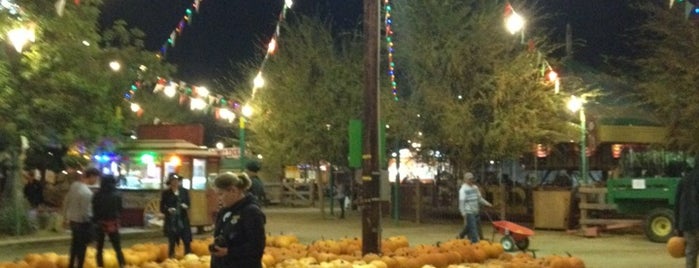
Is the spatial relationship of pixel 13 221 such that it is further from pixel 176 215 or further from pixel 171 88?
pixel 171 88

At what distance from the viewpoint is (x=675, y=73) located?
22578mm

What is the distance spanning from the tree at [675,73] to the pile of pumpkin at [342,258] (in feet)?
29.6

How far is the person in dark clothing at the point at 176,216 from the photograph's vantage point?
49.8 ft

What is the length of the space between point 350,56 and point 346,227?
295 inches

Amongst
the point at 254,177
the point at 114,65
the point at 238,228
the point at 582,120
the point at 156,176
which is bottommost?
the point at 238,228

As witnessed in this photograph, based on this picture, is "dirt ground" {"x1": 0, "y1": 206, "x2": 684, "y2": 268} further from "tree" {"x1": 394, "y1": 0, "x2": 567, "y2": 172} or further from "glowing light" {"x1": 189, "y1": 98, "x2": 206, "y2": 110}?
"glowing light" {"x1": 189, "y1": 98, "x2": 206, "y2": 110}

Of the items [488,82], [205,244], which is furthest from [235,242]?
[488,82]

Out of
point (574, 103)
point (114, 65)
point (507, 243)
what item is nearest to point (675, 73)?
point (574, 103)

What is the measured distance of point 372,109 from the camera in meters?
14.4

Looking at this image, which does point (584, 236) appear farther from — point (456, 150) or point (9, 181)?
point (9, 181)

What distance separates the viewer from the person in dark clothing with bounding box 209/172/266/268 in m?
7.12

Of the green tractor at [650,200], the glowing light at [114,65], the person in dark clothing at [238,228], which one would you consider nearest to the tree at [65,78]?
the glowing light at [114,65]

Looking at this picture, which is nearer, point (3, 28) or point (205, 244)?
point (205, 244)

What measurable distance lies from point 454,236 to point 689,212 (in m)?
12.3
